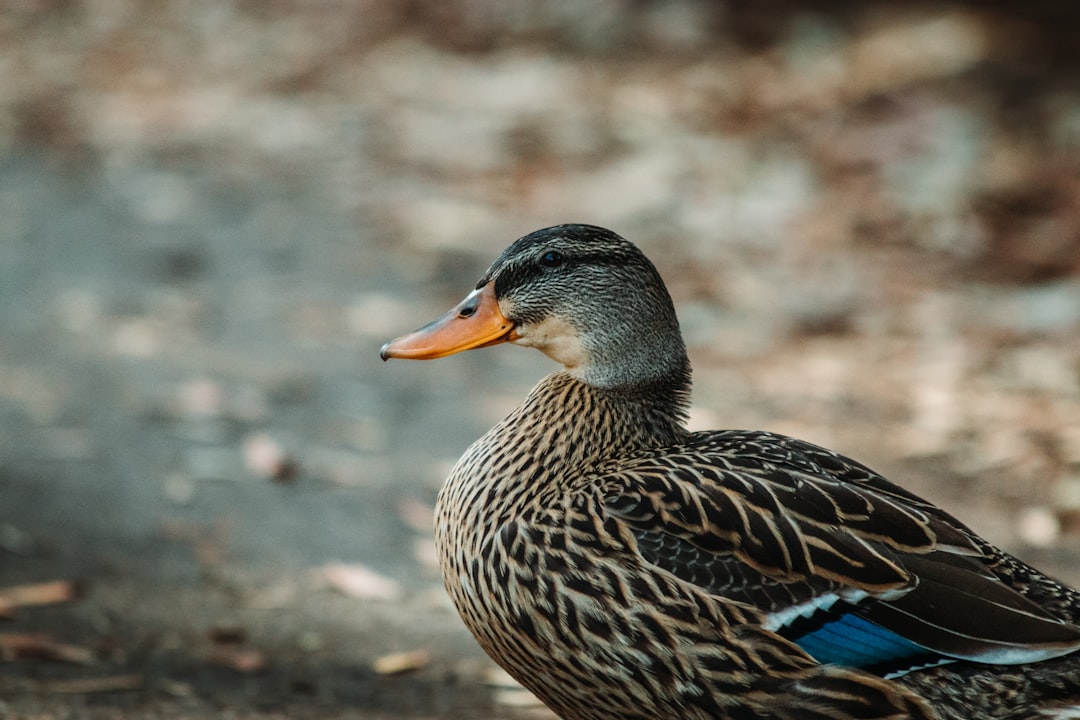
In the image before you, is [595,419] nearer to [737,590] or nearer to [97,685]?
[737,590]

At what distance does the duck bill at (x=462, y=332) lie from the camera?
372 cm

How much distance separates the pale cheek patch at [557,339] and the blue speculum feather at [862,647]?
3.26ft

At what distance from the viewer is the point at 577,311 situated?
12.2 ft

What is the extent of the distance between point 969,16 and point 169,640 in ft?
25.0

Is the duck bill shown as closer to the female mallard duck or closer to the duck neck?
the female mallard duck

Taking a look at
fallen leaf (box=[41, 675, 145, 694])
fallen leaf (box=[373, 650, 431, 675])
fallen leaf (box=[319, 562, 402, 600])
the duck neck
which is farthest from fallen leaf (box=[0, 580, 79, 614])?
the duck neck

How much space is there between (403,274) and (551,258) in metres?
4.62

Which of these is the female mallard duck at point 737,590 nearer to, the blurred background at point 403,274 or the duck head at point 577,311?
the duck head at point 577,311

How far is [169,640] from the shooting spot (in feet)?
14.3

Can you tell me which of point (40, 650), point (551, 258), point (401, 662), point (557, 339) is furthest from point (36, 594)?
point (551, 258)

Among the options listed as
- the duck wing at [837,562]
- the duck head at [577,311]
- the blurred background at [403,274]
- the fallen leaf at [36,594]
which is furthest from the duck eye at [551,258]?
the fallen leaf at [36,594]

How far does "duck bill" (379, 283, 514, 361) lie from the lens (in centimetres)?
372

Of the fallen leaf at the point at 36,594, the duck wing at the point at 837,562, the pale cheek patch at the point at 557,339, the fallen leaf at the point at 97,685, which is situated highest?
the pale cheek patch at the point at 557,339

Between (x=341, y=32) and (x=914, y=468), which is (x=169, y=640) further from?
(x=341, y=32)
